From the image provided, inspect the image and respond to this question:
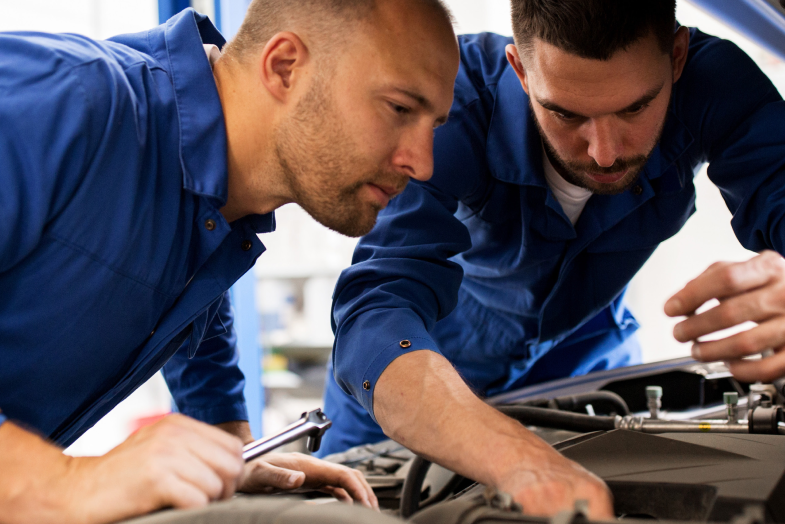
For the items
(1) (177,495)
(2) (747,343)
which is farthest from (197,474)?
(2) (747,343)

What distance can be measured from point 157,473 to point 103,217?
1.30 ft

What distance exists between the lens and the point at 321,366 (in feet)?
14.6

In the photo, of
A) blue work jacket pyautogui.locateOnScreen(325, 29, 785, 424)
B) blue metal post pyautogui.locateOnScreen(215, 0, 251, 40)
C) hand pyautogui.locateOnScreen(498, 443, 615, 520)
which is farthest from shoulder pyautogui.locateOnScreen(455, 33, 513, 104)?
blue metal post pyautogui.locateOnScreen(215, 0, 251, 40)

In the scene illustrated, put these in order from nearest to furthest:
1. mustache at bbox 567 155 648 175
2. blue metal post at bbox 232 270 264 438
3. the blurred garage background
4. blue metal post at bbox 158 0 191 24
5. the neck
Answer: the neck
mustache at bbox 567 155 648 175
blue metal post at bbox 158 0 191 24
blue metal post at bbox 232 270 264 438
the blurred garage background

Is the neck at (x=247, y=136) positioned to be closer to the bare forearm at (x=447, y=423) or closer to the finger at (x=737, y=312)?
the bare forearm at (x=447, y=423)

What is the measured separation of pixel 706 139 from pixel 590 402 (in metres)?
0.56

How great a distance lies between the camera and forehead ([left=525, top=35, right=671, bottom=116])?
110 centimetres

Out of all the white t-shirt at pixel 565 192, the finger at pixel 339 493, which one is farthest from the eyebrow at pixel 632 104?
the finger at pixel 339 493

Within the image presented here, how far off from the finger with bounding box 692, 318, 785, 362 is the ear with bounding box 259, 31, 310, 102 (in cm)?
75

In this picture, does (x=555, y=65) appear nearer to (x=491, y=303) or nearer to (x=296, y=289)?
(x=491, y=303)

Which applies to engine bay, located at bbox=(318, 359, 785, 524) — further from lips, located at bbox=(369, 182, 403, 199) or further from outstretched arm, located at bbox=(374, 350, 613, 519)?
lips, located at bbox=(369, 182, 403, 199)

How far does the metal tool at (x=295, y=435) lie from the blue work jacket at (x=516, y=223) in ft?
0.33

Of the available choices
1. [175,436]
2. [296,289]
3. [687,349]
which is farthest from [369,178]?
[687,349]

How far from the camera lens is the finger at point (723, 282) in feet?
3.13
